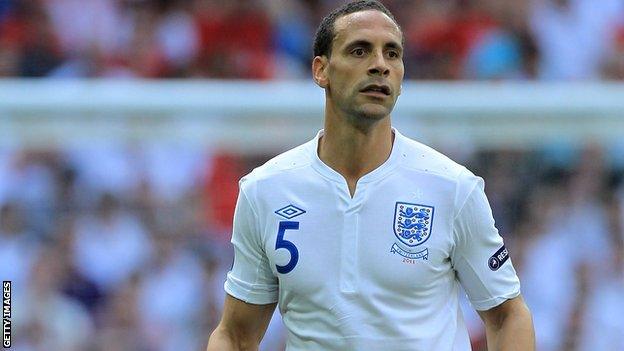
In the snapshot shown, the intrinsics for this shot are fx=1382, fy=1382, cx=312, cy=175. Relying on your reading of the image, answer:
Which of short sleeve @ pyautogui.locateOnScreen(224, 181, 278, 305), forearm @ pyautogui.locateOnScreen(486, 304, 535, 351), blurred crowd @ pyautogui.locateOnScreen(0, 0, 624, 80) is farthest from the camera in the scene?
blurred crowd @ pyautogui.locateOnScreen(0, 0, 624, 80)

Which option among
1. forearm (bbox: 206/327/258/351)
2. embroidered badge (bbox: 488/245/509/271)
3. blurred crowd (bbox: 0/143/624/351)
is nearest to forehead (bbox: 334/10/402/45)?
embroidered badge (bbox: 488/245/509/271)

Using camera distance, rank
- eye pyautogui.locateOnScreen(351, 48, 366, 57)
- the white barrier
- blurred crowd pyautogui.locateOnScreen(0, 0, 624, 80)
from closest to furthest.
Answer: eye pyautogui.locateOnScreen(351, 48, 366, 57)
the white barrier
blurred crowd pyautogui.locateOnScreen(0, 0, 624, 80)

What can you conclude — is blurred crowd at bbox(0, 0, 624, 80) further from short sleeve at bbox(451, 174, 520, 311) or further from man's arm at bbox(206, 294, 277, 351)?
short sleeve at bbox(451, 174, 520, 311)

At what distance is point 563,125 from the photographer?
25.5 feet

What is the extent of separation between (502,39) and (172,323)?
291 cm

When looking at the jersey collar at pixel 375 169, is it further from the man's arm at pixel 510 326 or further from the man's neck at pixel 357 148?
the man's arm at pixel 510 326

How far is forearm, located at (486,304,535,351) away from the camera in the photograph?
3902mm

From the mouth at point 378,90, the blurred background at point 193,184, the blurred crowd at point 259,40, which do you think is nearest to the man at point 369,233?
the mouth at point 378,90

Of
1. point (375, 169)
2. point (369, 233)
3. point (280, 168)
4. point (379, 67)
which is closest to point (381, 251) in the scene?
point (369, 233)

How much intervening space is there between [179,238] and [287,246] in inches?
150

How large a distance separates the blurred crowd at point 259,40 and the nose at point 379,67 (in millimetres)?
4585

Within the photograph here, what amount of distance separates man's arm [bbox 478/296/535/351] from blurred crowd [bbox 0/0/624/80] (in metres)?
4.65

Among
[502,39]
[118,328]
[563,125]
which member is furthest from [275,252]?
[502,39]

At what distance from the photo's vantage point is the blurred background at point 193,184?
24.5 feet
